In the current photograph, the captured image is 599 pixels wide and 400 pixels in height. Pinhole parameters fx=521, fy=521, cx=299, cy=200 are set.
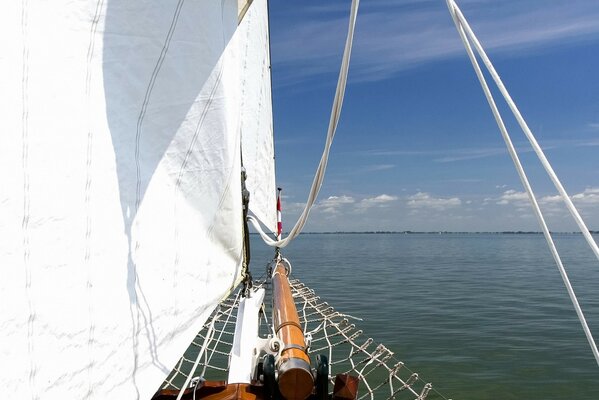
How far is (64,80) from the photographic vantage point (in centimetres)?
187

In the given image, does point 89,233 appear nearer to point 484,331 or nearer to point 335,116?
point 335,116

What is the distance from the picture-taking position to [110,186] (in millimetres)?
2080

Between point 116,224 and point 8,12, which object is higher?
point 8,12

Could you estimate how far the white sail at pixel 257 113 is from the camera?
5.00m

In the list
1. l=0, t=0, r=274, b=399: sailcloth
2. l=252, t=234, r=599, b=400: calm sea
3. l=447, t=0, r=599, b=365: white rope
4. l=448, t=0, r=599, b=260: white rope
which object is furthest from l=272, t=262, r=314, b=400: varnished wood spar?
l=252, t=234, r=599, b=400: calm sea

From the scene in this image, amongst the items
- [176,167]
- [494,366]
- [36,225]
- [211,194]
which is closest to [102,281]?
[36,225]

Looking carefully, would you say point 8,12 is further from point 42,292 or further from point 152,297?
point 152,297

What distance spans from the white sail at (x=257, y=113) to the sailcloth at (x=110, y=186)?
190 centimetres

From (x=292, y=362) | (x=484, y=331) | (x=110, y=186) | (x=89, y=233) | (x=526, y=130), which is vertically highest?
(x=526, y=130)

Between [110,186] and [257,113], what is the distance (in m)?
3.49

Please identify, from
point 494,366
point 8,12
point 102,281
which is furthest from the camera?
point 494,366

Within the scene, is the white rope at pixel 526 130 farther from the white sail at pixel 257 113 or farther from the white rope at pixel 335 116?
the white sail at pixel 257 113

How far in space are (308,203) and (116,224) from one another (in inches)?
61.8

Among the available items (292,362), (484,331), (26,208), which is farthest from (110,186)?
(484,331)
